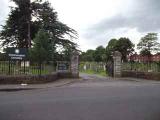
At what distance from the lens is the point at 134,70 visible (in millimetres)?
25016

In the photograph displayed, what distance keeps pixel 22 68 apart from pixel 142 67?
11270 millimetres

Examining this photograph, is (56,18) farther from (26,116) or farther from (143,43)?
(143,43)

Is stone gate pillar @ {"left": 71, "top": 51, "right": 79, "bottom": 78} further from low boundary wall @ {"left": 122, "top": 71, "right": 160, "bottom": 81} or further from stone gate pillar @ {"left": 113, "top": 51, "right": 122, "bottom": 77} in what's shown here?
low boundary wall @ {"left": 122, "top": 71, "right": 160, "bottom": 81}

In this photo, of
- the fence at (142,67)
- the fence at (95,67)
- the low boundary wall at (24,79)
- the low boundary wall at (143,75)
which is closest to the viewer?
the low boundary wall at (24,79)

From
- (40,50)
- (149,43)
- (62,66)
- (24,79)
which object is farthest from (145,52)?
(24,79)

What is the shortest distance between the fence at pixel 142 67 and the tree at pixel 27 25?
18.1 meters

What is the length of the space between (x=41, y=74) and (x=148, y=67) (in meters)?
10.0

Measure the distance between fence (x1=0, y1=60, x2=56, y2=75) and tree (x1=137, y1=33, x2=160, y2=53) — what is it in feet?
239

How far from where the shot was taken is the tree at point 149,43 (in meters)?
87.4

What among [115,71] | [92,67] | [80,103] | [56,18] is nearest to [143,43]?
[92,67]

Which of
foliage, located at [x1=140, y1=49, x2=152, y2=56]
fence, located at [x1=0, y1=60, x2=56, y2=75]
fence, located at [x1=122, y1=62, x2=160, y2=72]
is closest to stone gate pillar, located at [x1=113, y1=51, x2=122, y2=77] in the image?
fence, located at [x1=122, y1=62, x2=160, y2=72]

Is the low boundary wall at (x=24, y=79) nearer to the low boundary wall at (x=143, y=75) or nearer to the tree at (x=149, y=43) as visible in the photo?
the low boundary wall at (x=143, y=75)

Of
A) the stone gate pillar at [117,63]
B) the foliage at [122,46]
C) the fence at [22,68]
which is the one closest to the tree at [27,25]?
the stone gate pillar at [117,63]

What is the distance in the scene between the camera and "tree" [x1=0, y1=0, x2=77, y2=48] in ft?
138
